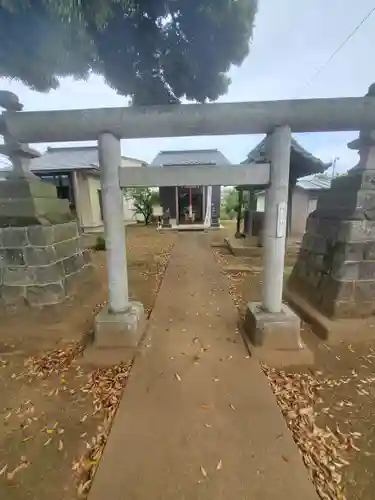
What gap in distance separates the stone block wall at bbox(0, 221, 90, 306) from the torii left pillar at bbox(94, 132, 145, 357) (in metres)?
0.97

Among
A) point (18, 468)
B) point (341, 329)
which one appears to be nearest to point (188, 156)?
point (341, 329)

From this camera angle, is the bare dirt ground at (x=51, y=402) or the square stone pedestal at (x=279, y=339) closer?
the bare dirt ground at (x=51, y=402)

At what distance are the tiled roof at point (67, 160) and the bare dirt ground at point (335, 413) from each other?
11992 mm

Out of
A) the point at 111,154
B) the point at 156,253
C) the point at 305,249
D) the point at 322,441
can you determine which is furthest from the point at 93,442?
the point at 156,253

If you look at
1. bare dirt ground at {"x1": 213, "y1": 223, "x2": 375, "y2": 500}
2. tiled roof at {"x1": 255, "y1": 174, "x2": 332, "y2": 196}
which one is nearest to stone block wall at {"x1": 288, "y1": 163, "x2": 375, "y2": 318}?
bare dirt ground at {"x1": 213, "y1": 223, "x2": 375, "y2": 500}

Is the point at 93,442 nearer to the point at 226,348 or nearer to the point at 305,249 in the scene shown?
the point at 226,348

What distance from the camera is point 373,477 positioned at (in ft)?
5.86

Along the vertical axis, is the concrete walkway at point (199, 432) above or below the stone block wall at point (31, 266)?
below

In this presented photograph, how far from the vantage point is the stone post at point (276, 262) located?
9.84ft

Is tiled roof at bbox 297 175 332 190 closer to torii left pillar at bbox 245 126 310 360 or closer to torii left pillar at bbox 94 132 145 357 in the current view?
torii left pillar at bbox 245 126 310 360

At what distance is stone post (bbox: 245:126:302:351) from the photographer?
9.84 ft

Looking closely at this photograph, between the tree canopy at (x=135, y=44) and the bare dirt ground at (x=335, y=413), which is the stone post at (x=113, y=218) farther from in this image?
the bare dirt ground at (x=335, y=413)

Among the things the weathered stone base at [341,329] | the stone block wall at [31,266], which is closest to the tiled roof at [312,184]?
the weathered stone base at [341,329]

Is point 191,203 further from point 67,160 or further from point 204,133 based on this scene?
point 204,133
